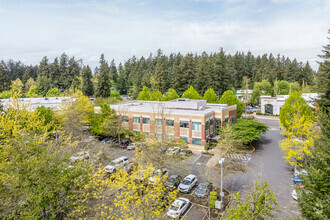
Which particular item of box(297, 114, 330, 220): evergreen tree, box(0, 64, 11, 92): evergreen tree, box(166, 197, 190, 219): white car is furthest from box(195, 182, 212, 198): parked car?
box(0, 64, 11, 92): evergreen tree

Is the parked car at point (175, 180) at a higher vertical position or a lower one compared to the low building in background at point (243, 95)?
lower

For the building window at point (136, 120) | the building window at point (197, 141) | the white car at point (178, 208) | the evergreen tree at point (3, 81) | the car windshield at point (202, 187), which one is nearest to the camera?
the white car at point (178, 208)

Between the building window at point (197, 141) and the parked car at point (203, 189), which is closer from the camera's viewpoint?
the parked car at point (203, 189)

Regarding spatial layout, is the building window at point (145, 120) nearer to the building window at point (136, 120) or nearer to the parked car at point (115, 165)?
the building window at point (136, 120)

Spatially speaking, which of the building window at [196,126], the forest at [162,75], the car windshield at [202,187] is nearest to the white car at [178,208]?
the car windshield at [202,187]

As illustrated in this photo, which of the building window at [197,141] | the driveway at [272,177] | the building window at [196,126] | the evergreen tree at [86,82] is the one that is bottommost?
the driveway at [272,177]
